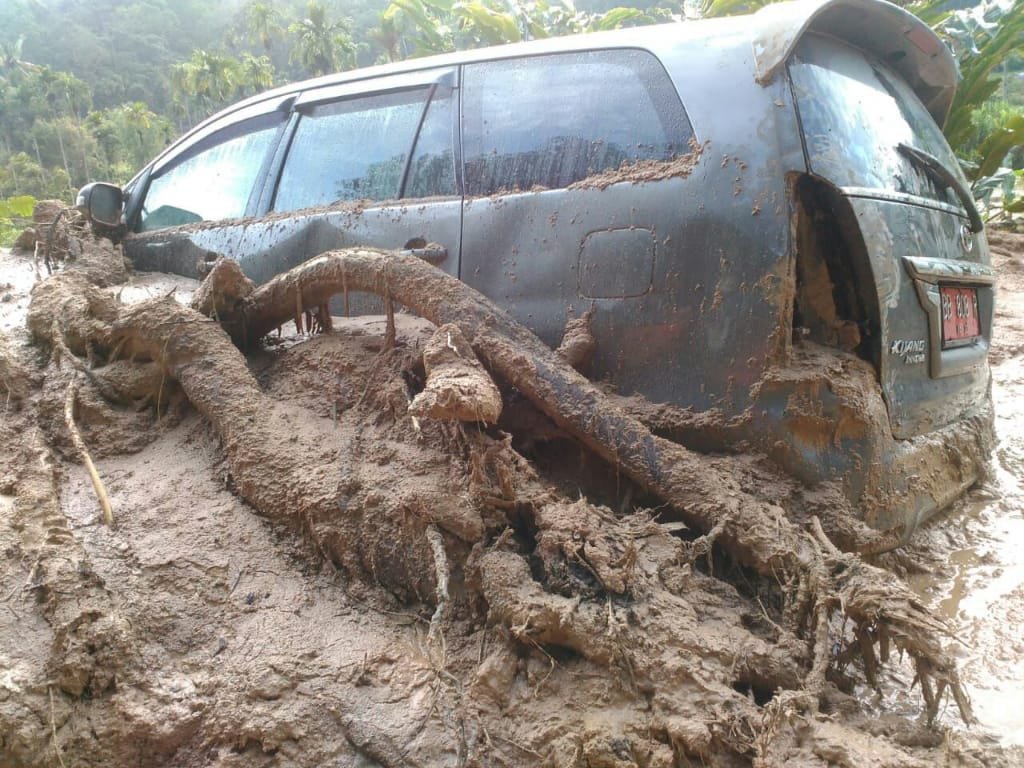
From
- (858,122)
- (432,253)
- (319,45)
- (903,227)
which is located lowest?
(432,253)

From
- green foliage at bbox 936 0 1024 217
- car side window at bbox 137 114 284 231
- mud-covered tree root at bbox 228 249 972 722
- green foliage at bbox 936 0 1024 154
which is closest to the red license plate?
mud-covered tree root at bbox 228 249 972 722

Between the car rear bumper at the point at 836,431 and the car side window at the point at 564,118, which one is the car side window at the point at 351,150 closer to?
the car side window at the point at 564,118

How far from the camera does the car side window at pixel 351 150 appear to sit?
2.92 m

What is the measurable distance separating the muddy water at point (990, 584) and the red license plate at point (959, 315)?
0.60 m

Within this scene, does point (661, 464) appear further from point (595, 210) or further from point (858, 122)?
point (858, 122)

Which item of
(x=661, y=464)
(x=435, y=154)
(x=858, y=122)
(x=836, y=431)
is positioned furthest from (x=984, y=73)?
(x=661, y=464)

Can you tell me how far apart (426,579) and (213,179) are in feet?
8.81

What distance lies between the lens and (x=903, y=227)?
216 centimetres

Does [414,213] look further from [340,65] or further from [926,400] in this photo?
[340,65]

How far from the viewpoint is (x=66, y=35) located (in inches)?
2493

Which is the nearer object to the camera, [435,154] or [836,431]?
[836,431]

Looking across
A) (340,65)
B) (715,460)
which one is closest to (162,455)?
(715,460)

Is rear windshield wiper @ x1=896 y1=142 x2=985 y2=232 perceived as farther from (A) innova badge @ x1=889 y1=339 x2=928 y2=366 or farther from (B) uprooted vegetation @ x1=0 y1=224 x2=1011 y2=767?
(B) uprooted vegetation @ x1=0 y1=224 x2=1011 y2=767

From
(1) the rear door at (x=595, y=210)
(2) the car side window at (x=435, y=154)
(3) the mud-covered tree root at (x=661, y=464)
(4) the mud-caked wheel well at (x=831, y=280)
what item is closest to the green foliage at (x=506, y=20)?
(2) the car side window at (x=435, y=154)
